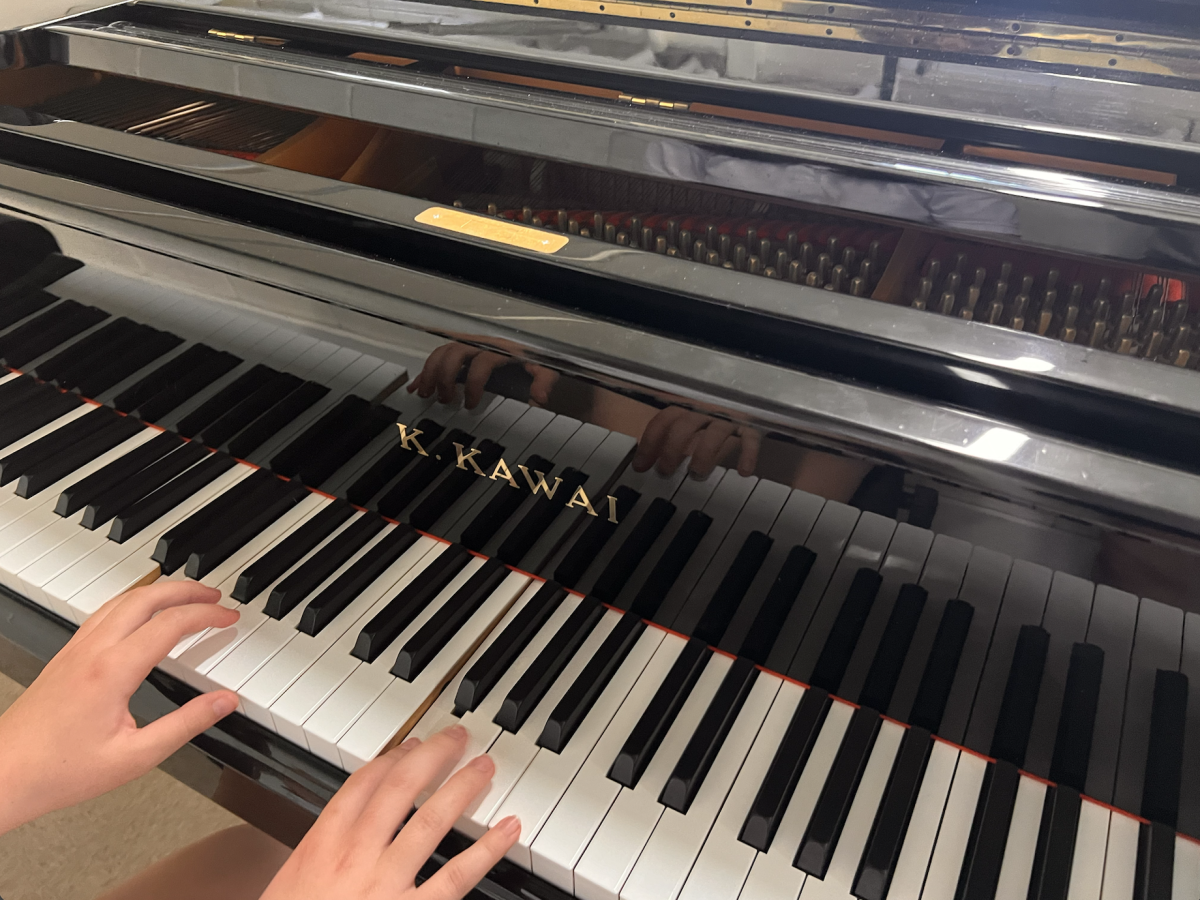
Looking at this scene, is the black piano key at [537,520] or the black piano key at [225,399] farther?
the black piano key at [225,399]

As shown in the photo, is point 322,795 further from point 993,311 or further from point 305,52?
point 305,52

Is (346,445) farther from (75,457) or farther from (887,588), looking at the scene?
(887,588)

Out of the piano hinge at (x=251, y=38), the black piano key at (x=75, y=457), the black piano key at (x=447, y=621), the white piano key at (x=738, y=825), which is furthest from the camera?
the piano hinge at (x=251, y=38)

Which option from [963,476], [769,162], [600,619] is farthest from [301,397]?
[963,476]

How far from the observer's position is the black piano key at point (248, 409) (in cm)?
127

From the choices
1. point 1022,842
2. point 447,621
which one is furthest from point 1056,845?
point 447,621

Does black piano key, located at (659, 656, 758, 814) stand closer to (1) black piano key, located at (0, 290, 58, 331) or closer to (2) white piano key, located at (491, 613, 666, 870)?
(2) white piano key, located at (491, 613, 666, 870)

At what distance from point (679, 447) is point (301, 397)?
0.64 metres

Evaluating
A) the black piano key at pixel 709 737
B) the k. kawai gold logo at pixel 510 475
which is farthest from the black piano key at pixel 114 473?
the black piano key at pixel 709 737

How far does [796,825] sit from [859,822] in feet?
0.24

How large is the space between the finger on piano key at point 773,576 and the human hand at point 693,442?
71 mm

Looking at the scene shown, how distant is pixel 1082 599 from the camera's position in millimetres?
828

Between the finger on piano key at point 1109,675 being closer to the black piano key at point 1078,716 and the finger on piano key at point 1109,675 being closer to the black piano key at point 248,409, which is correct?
the black piano key at point 1078,716

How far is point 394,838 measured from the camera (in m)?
0.99
